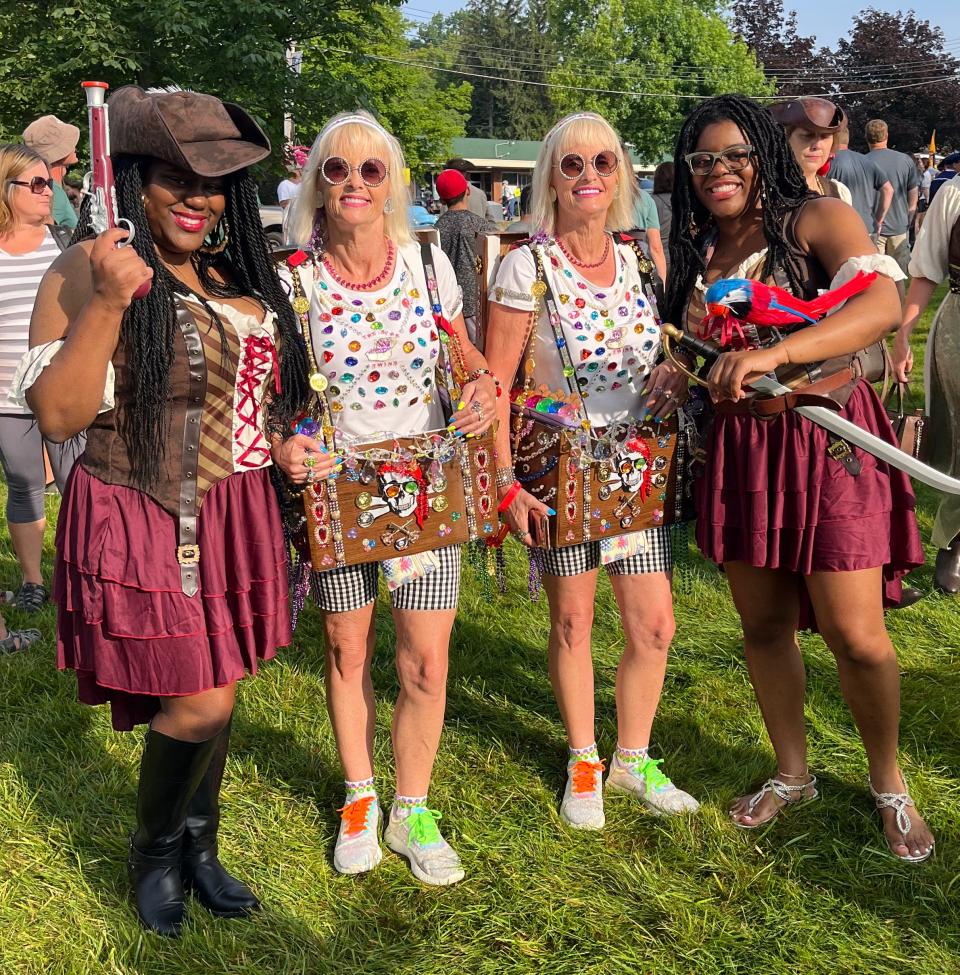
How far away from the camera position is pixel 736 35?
5531 cm

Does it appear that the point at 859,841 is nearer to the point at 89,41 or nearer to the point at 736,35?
the point at 89,41

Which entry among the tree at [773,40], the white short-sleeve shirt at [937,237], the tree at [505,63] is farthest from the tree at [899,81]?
the white short-sleeve shirt at [937,237]

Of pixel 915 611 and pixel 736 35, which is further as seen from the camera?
pixel 736 35

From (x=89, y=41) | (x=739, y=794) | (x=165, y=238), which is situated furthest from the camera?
(x=89, y=41)

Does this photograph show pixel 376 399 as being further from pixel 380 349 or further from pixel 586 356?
pixel 586 356

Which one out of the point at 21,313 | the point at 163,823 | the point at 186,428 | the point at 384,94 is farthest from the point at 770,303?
the point at 384,94

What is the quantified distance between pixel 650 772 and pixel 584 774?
0.22m

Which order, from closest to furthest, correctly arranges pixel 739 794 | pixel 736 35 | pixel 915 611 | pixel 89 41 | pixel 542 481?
pixel 542 481, pixel 739 794, pixel 915 611, pixel 89 41, pixel 736 35

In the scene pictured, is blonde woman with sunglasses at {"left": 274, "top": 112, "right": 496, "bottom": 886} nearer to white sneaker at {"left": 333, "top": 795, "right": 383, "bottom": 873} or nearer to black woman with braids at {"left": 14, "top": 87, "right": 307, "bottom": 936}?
white sneaker at {"left": 333, "top": 795, "right": 383, "bottom": 873}

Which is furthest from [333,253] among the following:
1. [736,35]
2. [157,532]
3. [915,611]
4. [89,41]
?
[736,35]

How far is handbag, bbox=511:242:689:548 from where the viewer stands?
2.93 metres

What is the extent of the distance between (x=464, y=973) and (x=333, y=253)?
1.91 m

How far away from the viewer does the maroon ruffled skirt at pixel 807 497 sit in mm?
2629

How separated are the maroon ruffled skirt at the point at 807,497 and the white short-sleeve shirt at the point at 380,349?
84 cm
